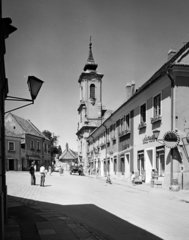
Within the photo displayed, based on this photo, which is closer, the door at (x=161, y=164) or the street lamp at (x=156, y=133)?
the street lamp at (x=156, y=133)

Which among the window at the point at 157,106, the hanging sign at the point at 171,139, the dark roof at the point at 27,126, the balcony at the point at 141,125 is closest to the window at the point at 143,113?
the balcony at the point at 141,125

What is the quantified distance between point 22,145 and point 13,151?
424cm

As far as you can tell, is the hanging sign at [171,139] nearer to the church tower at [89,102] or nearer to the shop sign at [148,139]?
the shop sign at [148,139]

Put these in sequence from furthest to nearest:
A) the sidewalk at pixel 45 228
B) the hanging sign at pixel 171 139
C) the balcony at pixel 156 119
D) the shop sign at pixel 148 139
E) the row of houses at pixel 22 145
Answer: the row of houses at pixel 22 145
the shop sign at pixel 148 139
the balcony at pixel 156 119
the hanging sign at pixel 171 139
the sidewalk at pixel 45 228

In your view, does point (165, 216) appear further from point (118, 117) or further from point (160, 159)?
point (118, 117)

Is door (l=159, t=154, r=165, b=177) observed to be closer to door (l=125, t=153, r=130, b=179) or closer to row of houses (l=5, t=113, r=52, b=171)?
door (l=125, t=153, r=130, b=179)

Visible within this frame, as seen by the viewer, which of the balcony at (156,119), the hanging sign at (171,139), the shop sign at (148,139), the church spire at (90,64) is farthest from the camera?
the church spire at (90,64)

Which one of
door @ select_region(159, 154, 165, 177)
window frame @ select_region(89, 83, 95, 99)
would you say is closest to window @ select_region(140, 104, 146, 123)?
door @ select_region(159, 154, 165, 177)

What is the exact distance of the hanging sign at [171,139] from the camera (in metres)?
15.8

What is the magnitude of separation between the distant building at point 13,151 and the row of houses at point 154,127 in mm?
20239

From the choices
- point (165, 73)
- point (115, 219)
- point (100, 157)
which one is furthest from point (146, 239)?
point (100, 157)

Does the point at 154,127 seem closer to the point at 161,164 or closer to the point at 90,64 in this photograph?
the point at 161,164

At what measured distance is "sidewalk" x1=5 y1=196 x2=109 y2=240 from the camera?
5922mm

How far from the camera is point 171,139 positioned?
16016 mm
